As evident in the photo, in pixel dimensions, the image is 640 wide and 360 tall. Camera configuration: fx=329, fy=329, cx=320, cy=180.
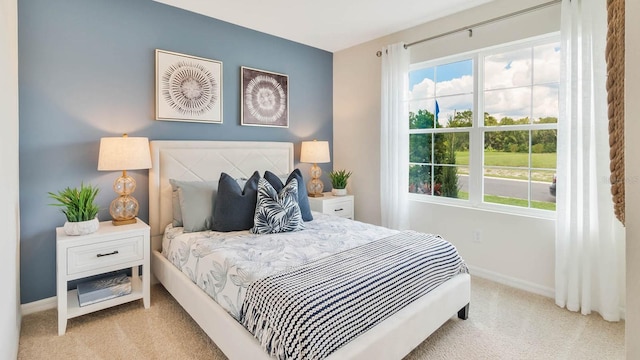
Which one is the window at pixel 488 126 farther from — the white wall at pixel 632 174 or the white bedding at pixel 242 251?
the white wall at pixel 632 174

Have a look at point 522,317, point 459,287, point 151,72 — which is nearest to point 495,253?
point 522,317

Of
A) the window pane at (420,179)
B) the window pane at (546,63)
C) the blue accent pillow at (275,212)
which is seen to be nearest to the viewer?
the blue accent pillow at (275,212)

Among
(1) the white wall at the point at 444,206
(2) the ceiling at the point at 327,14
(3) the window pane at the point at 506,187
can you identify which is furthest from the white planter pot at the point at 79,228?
(3) the window pane at the point at 506,187

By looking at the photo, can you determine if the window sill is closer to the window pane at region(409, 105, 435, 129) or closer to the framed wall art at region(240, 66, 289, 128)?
the window pane at region(409, 105, 435, 129)

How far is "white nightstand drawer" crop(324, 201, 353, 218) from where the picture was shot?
12.5 feet

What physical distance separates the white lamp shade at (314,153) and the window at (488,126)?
990 mm

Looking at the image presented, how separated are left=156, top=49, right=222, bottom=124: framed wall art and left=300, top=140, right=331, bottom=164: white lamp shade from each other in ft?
3.34

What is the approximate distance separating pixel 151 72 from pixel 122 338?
2.15 metres

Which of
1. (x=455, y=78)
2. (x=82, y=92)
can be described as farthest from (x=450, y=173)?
(x=82, y=92)

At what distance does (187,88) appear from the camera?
3.12 m

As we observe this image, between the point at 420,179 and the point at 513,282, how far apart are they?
52.7 inches

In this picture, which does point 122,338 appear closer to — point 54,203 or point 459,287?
point 54,203

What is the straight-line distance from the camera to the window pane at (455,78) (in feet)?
10.7

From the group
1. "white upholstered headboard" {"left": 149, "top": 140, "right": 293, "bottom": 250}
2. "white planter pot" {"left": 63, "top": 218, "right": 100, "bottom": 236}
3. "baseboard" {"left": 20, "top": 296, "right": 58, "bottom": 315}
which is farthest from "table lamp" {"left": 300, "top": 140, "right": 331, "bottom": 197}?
"baseboard" {"left": 20, "top": 296, "right": 58, "bottom": 315}
